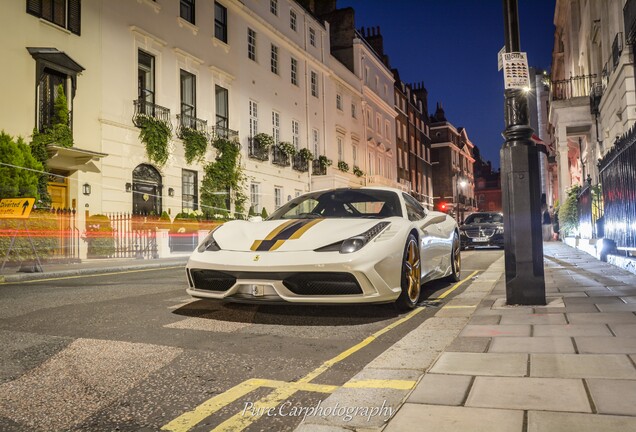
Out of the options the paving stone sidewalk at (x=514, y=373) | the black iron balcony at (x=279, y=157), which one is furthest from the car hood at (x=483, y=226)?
the paving stone sidewalk at (x=514, y=373)

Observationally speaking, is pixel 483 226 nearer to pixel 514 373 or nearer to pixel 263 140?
pixel 263 140

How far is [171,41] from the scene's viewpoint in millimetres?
19578

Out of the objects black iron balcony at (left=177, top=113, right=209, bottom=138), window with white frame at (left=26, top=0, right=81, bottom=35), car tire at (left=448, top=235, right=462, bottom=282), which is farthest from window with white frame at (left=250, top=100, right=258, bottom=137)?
car tire at (left=448, top=235, right=462, bottom=282)

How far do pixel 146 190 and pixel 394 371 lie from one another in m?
16.5

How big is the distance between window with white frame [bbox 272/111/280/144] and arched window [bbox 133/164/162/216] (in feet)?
28.2

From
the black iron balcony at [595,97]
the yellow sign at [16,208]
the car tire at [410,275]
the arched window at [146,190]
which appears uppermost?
the black iron balcony at [595,97]

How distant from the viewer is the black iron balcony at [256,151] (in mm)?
23445

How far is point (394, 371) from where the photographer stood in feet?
9.33

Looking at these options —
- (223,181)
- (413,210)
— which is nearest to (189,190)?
(223,181)

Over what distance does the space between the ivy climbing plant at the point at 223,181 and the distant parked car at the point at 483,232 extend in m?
9.01

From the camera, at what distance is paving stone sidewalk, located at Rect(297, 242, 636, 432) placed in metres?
2.04

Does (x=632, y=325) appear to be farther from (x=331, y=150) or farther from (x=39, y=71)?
(x=331, y=150)

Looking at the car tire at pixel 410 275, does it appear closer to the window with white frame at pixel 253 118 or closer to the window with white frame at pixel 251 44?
the window with white frame at pixel 253 118

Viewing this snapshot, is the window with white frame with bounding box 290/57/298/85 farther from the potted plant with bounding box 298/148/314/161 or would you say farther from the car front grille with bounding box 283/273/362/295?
the car front grille with bounding box 283/273/362/295
